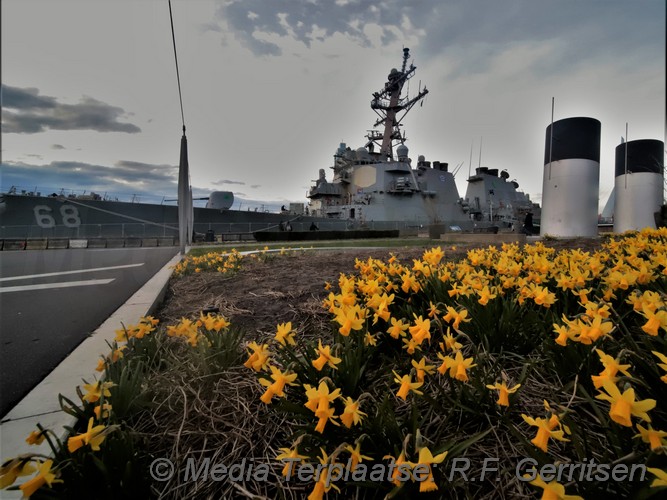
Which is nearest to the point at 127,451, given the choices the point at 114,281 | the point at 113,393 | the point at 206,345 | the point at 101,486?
the point at 101,486

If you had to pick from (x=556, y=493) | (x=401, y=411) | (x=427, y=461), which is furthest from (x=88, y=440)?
(x=556, y=493)

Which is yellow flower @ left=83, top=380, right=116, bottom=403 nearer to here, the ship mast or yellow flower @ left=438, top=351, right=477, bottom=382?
yellow flower @ left=438, top=351, right=477, bottom=382

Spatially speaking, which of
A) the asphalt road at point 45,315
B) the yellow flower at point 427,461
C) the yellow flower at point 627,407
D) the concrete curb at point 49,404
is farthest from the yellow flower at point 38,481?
the yellow flower at point 627,407

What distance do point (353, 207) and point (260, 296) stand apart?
103 ft

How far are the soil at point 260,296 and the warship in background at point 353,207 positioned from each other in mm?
17153

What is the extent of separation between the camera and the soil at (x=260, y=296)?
256 cm

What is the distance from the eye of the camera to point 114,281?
20.0ft

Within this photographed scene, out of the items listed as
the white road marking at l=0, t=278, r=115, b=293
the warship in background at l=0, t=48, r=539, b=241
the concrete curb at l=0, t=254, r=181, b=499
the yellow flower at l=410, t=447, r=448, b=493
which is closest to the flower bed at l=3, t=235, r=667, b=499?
the yellow flower at l=410, t=447, r=448, b=493

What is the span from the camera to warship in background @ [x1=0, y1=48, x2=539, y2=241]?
2286 centimetres

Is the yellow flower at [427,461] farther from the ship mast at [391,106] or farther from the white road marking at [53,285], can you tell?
the ship mast at [391,106]

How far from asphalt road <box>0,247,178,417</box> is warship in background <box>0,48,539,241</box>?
1734 cm

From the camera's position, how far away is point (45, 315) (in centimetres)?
355

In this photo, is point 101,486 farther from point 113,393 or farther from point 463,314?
point 463,314

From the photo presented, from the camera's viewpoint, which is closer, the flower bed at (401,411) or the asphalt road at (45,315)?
the flower bed at (401,411)
